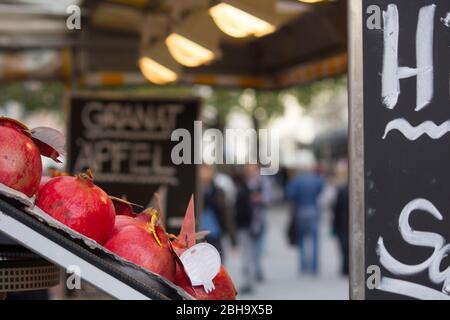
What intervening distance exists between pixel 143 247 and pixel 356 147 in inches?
29.3

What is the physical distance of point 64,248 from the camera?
2.13 metres

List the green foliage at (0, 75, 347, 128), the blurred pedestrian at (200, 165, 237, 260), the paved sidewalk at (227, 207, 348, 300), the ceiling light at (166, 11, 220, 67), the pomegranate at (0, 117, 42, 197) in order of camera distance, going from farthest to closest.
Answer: the green foliage at (0, 75, 347, 128), the paved sidewalk at (227, 207, 348, 300), the blurred pedestrian at (200, 165, 237, 260), the ceiling light at (166, 11, 220, 67), the pomegranate at (0, 117, 42, 197)

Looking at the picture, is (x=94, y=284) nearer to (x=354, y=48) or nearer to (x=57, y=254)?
(x=57, y=254)

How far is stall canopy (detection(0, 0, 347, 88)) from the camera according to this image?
7.49m

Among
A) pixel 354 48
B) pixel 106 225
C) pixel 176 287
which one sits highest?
pixel 354 48

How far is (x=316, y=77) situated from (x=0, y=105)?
61.2ft

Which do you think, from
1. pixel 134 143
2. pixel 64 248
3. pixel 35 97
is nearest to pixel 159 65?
pixel 134 143

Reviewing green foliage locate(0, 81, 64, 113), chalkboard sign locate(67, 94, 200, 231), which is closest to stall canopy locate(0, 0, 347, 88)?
chalkboard sign locate(67, 94, 200, 231)

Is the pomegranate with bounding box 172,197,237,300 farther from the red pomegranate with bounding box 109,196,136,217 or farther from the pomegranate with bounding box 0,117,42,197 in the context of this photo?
the pomegranate with bounding box 0,117,42,197

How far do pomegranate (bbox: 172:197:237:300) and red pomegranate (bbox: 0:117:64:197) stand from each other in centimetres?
46

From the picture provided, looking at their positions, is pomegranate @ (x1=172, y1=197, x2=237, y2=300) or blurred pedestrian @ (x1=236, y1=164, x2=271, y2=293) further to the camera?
blurred pedestrian @ (x1=236, y1=164, x2=271, y2=293)

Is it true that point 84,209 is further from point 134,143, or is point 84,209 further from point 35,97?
point 35,97

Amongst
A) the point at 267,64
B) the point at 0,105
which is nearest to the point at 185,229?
the point at 267,64

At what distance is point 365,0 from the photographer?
8.85 ft
